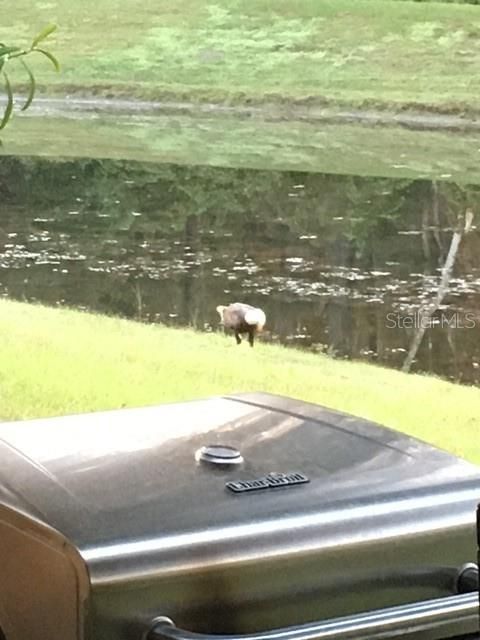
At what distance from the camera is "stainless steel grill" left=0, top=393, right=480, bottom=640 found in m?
0.55

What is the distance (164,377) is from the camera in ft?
4.20

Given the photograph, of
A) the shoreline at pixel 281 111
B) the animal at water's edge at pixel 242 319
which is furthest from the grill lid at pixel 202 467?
the shoreline at pixel 281 111

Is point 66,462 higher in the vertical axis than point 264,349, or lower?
higher

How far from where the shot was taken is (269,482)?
64cm

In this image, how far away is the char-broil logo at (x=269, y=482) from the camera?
24.9 inches

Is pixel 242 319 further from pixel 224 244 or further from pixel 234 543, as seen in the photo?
pixel 234 543

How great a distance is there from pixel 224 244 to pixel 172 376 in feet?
0.59

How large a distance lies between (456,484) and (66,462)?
0.75ft

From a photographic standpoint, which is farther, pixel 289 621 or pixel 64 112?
pixel 64 112

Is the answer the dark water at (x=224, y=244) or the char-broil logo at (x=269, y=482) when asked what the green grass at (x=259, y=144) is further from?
the char-broil logo at (x=269, y=482)

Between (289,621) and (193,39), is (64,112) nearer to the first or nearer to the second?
(193,39)

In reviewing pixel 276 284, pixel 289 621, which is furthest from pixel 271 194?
pixel 289 621

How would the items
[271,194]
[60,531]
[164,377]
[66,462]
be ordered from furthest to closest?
[271,194] < [164,377] < [66,462] < [60,531]

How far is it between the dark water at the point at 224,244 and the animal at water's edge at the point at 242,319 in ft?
0.04
